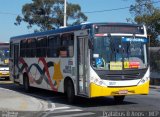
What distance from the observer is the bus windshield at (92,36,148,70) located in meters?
16.3

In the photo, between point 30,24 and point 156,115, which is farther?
point 30,24

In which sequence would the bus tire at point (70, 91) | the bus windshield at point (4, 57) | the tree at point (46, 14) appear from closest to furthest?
the bus tire at point (70, 91) → the bus windshield at point (4, 57) → the tree at point (46, 14)

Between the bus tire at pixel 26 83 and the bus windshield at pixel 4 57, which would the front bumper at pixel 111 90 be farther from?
the bus windshield at pixel 4 57

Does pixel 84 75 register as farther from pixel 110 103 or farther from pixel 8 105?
pixel 8 105

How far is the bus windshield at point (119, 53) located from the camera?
16297mm

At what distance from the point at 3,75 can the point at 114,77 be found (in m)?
19.6

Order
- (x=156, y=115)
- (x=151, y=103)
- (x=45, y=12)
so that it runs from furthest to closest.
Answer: (x=45, y=12) < (x=151, y=103) < (x=156, y=115)

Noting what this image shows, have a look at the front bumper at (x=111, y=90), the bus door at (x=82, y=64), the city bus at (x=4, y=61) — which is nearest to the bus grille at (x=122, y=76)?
the front bumper at (x=111, y=90)

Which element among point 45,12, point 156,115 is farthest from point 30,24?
point 156,115

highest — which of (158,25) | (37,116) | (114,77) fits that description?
(158,25)

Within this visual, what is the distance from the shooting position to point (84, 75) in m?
16.8

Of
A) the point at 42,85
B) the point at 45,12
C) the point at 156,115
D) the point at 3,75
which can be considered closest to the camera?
the point at 156,115

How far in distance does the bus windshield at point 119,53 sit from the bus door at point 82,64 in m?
0.53

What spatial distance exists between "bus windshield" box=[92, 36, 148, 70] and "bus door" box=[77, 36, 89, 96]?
1.73 feet
